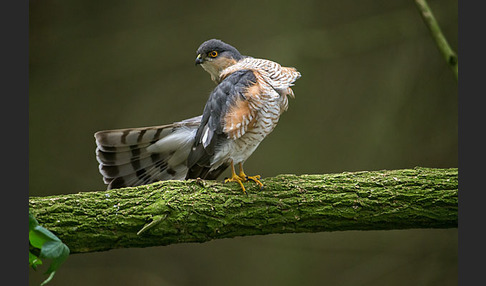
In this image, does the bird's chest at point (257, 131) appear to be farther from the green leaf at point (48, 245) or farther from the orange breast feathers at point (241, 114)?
the green leaf at point (48, 245)

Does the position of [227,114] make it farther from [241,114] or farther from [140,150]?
[140,150]

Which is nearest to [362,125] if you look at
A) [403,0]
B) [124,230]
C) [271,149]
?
[271,149]

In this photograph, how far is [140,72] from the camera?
3.20m

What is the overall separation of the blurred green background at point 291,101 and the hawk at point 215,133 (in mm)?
955

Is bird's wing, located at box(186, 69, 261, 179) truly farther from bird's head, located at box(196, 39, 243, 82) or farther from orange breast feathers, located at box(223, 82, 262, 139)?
bird's head, located at box(196, 39, 243, 82)

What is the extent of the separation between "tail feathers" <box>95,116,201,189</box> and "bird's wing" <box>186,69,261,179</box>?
0.54ft

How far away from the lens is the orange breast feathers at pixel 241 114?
5.87 feet

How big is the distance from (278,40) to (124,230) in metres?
1.94

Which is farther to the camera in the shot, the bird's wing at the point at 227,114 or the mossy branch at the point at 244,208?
the bird's wing at the point at 227,114

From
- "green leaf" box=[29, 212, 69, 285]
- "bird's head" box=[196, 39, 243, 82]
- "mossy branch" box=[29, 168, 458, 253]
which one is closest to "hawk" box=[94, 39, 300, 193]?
"bird's head" box=[196, 39, 243, 82]

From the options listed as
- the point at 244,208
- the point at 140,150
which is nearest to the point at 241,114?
the point at 244,208

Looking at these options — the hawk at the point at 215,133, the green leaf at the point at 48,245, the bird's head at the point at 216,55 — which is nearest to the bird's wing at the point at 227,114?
the hawk at the point at 215,133

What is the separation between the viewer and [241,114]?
1.79 m

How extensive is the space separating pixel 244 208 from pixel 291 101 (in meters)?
1.56
